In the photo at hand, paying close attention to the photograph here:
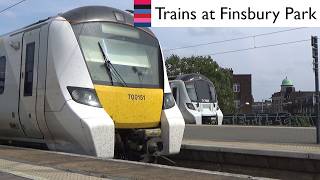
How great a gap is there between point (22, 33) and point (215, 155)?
533 centimetres

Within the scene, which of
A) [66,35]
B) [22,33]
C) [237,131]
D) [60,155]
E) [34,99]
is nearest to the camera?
[60,155]

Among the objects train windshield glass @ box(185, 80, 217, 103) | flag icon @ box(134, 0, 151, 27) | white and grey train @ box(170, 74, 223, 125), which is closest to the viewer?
flag icon @ box(134, 0, 151, 27)

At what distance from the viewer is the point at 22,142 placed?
1287 cm

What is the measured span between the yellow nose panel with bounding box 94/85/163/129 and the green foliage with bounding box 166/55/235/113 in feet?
172

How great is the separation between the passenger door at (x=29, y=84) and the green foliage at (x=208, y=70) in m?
52.2

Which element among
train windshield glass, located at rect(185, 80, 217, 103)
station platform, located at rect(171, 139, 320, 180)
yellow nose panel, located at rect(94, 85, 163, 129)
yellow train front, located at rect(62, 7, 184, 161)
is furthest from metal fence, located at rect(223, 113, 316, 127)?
yellow nose panel, located at rect(94, 85, 163, 129)

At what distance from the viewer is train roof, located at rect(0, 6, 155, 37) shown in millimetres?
11148

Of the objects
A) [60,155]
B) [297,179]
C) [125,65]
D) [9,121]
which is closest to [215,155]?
[297,179]

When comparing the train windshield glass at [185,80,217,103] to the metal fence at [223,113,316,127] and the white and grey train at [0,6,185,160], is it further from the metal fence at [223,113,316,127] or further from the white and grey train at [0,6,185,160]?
the white and grey train at [0,6,185,160]

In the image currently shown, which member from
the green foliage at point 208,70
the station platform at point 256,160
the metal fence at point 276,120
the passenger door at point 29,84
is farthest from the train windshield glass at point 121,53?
the green foliage at point 208,70

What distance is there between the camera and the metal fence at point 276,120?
24594 mm

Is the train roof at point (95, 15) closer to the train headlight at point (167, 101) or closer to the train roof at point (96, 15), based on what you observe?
the train roof at point (96, 15)

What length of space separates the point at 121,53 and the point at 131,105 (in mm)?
1191

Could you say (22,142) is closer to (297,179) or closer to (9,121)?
(9,121)
